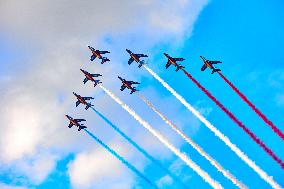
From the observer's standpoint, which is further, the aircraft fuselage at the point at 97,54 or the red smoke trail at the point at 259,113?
the aircraft fuselage at the point at 97,54

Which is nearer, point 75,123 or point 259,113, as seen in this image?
point 259,113

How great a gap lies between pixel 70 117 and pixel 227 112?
55.1m

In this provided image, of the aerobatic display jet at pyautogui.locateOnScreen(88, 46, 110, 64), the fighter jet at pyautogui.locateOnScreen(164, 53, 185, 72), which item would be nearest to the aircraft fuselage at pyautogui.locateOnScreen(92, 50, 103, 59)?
the aerobatic display jet at pyautogui.locateOnScreen(88, 46, 110, 64)

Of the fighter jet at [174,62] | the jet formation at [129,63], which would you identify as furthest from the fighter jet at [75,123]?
the fighter jet at [174,62]

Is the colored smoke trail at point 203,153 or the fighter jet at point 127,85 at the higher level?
the fighter jet at point 127,85

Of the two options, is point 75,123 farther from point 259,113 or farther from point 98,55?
point 259,113

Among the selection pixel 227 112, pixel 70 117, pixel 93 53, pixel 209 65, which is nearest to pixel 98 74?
pixel 93 53

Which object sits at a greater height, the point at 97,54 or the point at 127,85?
the point at 97,54

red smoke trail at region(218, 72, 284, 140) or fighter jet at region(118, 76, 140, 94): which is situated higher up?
fighter jet at region(118, 76, 140, 94)

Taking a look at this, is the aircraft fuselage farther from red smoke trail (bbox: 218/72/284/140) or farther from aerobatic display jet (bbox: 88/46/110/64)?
red smoke trail (bbox: 218/72/284/140)

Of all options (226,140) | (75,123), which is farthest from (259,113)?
(75,123)

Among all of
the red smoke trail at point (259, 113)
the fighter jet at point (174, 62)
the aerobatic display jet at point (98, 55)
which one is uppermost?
the aerobatic display jet at point (98, 55)

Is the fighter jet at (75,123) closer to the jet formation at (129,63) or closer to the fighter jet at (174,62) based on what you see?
the jet formation at (129,63)

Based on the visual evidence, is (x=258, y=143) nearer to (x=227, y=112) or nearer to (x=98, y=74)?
(x=227, y=112)
